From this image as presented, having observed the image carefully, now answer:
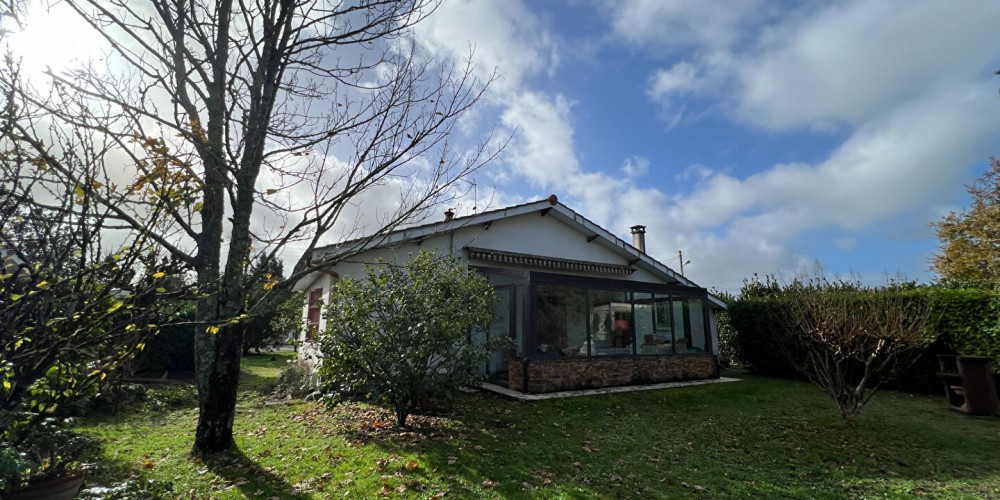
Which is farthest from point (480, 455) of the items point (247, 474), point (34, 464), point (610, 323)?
point (610, 323)

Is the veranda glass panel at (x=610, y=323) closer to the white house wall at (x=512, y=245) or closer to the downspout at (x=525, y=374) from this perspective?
the downspout at (x=525, y=374)

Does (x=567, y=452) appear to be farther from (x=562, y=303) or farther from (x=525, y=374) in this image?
(x=562, y=303)

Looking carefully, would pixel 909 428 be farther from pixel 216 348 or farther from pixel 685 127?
pixel 216 348

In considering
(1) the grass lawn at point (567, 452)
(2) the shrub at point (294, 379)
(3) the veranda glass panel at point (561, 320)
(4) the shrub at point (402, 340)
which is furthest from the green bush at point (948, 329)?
(2) the shrub at point (294, 379)

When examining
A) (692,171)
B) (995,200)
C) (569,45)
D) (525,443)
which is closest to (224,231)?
(525,443)

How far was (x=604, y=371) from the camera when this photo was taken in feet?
36.2

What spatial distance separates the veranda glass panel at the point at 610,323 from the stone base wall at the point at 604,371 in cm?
29

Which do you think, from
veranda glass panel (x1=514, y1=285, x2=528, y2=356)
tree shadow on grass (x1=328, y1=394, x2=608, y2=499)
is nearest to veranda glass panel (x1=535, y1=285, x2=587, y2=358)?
veranda glass panel (x1=514, y1=285, x2=528, y2=356)

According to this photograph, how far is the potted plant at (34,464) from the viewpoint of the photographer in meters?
3.03

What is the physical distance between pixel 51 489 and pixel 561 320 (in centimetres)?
908

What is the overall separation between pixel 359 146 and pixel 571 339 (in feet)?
24.2

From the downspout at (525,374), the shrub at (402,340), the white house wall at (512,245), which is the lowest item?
the downspout at (525,374)

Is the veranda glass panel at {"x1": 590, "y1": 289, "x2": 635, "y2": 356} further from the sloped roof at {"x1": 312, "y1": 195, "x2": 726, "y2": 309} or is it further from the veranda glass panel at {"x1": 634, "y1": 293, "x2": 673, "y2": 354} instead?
the sloped roof at {"x1": 312, "y1": 195, "x2": 726, "y2": 309}

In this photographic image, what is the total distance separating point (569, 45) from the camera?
8.38 meters
